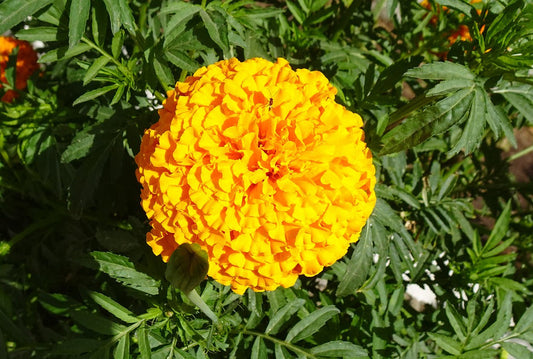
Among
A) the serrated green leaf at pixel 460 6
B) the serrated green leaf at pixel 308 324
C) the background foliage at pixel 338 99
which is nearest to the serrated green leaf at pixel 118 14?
the background foliage at pixel 338 99

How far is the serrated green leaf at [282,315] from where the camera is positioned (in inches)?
44.3

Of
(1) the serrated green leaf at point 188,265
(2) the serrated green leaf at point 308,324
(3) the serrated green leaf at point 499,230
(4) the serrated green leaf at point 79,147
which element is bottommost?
(3) the serrated green leaf at point 499,230

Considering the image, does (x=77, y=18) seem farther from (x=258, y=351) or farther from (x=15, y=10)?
(x=258, y=351)

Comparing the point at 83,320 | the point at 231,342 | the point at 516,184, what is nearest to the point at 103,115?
the point at 83,320

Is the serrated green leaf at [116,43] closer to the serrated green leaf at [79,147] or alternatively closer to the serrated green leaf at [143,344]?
the serrated green leaf at [79,147]

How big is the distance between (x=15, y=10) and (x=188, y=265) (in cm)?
57

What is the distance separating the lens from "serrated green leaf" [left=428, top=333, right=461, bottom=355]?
1165mm

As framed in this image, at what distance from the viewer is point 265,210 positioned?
0.89m

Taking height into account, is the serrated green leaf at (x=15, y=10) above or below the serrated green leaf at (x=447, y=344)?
above

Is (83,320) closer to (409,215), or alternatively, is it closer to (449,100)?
(449,100)

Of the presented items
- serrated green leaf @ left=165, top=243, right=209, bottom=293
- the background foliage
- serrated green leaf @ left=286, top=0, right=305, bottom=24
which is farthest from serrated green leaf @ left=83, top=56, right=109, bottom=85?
serrated green leaf @ left=286, top=0, right=305, bottom=24

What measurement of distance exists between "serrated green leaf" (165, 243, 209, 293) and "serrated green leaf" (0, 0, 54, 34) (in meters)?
0.52

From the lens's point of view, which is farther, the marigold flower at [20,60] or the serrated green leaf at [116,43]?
the marigold flower at [20,60]

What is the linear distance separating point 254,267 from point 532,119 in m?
0.69
